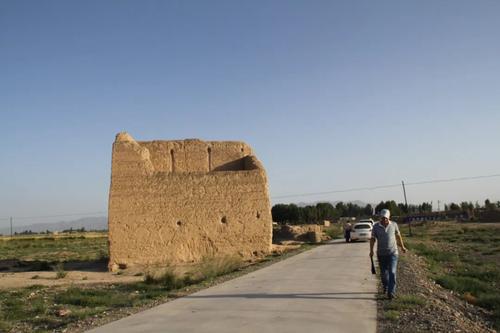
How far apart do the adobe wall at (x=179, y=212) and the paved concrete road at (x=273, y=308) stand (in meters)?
10.2

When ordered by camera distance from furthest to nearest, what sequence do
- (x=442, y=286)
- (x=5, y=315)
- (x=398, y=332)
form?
(x=442, y=286) → (x=5, y=315) → (x=398, y=332)

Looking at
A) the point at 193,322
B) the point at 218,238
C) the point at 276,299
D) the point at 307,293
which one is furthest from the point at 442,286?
the point at 218,238

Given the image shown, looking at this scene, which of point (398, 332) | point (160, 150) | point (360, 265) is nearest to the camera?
point (398, 332)

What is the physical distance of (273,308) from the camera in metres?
8.88

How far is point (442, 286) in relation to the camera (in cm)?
1489

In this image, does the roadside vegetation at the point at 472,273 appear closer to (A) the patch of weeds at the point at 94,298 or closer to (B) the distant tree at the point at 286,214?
(A) the patch of weeds at the point at 94,298

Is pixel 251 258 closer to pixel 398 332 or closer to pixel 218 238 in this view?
pixel 218 238

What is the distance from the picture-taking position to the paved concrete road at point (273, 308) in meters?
7.53

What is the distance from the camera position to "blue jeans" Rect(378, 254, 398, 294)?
31.3ft

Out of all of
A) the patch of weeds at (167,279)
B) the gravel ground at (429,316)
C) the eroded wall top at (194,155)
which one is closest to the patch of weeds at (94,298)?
the patch of weeds at (167,279)

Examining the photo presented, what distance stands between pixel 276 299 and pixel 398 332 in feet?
10.6

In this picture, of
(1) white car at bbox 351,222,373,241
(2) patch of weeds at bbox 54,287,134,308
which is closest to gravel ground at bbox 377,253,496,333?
(2) patch of weeds at bbox 54,287,134,308

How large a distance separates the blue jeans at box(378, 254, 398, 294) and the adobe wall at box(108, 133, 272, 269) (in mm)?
14527

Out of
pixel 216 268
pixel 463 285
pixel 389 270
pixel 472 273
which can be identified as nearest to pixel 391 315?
pixel 389 270
